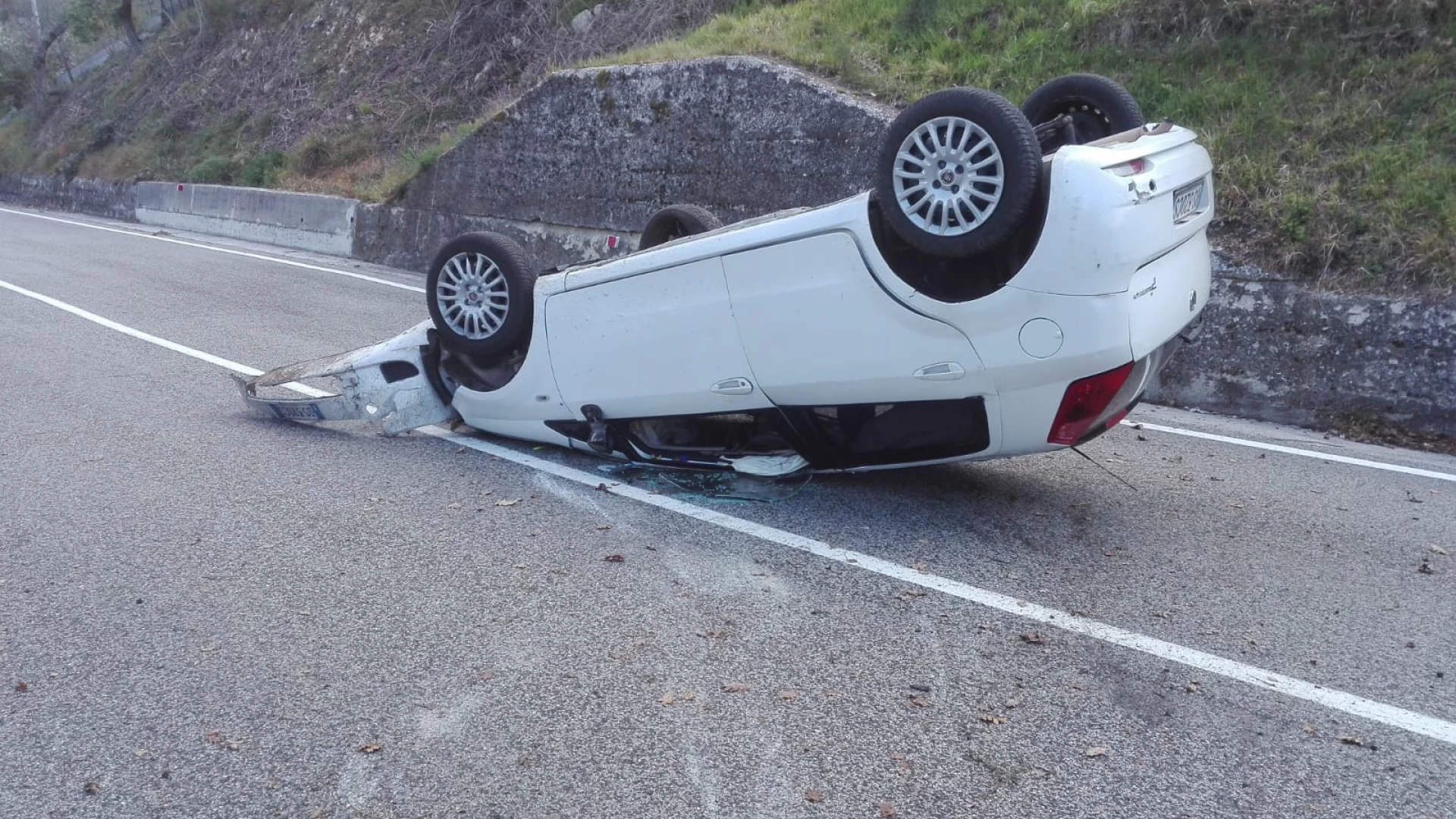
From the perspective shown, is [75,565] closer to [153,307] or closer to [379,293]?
[153,307]

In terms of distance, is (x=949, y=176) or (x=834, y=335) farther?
(x=834, y=335)

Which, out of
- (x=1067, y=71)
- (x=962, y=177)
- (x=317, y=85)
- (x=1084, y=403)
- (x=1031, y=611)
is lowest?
(x=1031, y=611)

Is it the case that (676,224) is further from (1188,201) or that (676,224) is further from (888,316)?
(1188,201)

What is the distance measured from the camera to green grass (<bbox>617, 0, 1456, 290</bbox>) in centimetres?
860

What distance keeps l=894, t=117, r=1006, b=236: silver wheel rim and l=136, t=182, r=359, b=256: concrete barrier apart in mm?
14368

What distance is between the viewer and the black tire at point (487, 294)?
672 cm

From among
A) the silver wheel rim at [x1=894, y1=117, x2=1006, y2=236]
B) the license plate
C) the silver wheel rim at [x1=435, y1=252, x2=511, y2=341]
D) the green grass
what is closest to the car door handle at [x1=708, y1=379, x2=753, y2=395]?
the silver wheel rim at [x1=894, y1=117, x2=1006, y2=236]

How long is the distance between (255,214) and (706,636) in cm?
1853

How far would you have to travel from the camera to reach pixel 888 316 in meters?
5.29

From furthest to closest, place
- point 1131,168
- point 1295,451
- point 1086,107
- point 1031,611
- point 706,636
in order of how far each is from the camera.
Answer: point 1295,451
point 1086,107
point 1131,168
point 1031,611
point 706,636

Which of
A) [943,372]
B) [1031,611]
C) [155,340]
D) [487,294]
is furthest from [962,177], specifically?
[155,340]

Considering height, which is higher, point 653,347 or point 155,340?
point 653,347

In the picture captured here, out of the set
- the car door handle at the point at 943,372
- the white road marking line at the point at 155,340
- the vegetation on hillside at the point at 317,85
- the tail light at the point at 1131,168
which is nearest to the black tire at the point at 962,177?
the tail light at the point at 1131,168

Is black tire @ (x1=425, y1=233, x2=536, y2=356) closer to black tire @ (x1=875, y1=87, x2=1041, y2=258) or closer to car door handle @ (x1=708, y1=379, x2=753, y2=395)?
car door handle @ (x1=708, y1=379, x2=753, y2=395)
